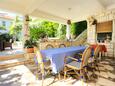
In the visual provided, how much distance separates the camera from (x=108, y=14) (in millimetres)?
5750

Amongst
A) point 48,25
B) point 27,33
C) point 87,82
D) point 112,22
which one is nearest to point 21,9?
point 27,33

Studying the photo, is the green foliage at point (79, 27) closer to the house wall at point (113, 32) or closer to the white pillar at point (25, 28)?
the house wall at point (113, 32)

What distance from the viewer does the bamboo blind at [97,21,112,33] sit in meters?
5.79

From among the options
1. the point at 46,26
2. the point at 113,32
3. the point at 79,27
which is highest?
the point at 46,26

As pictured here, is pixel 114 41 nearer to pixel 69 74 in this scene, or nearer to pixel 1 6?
pixel 69 74

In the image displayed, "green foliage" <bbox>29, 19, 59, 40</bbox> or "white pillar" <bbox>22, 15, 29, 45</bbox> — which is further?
"green foliage" <bbox>29, 19, 59, 40</bbox>

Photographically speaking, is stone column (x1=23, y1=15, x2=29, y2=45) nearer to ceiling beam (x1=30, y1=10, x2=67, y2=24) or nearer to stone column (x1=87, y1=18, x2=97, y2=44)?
ceiling beam (x1=30, y1=10, x2=67, y2=24)

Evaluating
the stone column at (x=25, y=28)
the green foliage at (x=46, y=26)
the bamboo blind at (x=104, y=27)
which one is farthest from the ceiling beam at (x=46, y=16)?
the bamboo blind at (x=104, y=27)

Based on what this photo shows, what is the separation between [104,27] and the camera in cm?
603

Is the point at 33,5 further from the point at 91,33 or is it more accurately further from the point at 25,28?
the point at 91,33

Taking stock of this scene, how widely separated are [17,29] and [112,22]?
28.8 ft

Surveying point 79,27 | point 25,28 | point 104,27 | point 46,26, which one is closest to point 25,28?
point 25,28

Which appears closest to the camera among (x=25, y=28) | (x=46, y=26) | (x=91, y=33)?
(x=25, y=28)

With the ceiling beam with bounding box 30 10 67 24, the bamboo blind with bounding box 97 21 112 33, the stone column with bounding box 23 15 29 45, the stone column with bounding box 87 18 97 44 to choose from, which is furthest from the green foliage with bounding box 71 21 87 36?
the stone column with bounding box 23 15 29 45
